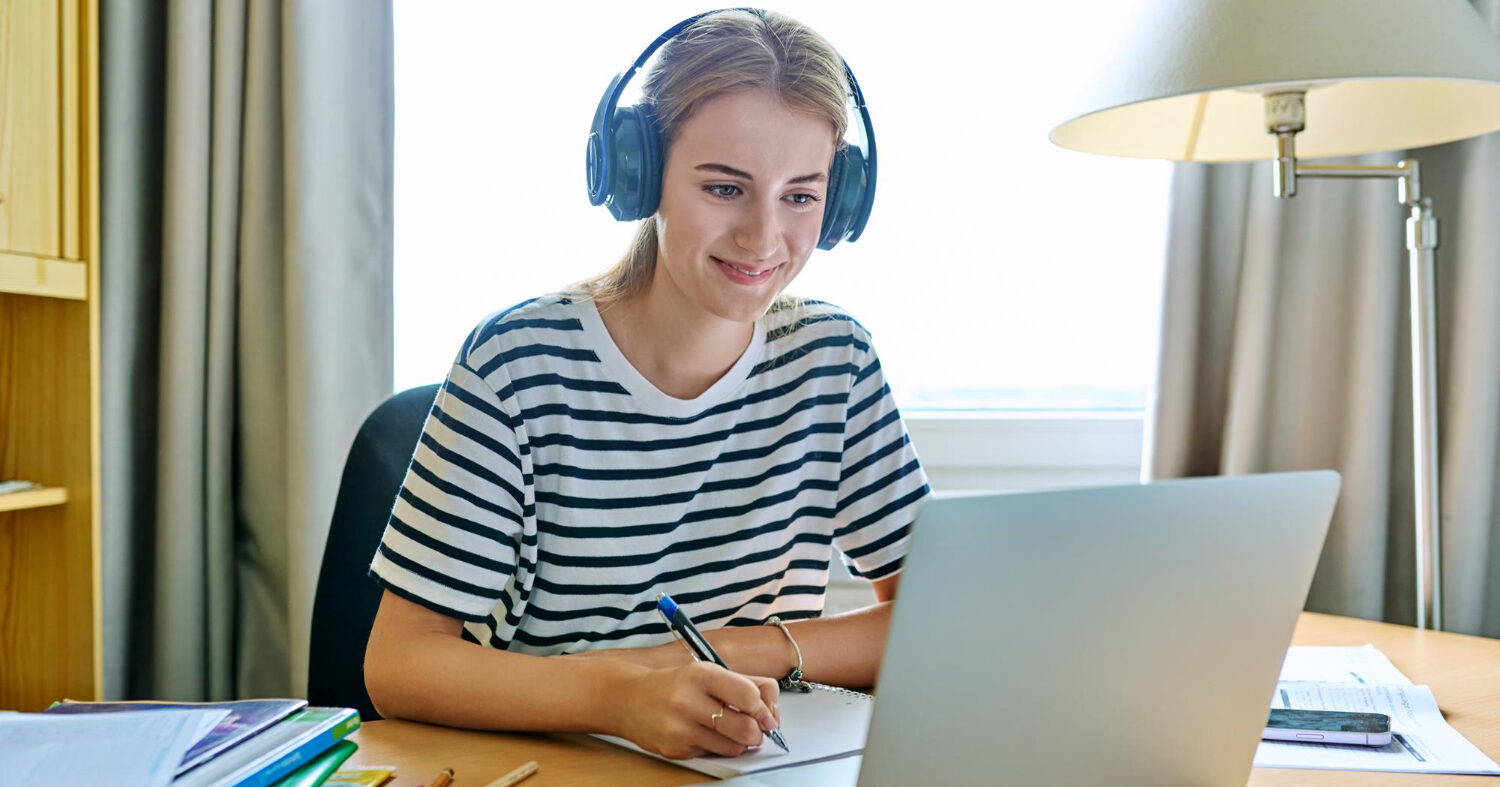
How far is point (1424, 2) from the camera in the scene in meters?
1.12

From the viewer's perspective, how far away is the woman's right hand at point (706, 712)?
0.75 meters

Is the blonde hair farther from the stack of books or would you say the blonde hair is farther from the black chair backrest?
the stack of books

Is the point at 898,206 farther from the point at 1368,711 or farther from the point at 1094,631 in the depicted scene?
the point at 1094,631

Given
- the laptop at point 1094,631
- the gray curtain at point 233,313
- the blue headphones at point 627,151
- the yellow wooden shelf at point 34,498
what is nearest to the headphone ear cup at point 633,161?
the blue headphones at point 627,151

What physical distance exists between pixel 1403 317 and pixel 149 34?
6.11ft

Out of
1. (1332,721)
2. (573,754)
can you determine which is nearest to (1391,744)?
(1332,721)

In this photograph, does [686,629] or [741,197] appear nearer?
[686,629]

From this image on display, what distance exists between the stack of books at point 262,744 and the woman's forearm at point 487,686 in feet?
0.33

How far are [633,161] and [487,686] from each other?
0.45 meters

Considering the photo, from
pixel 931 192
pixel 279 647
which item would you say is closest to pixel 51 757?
pixel 279 647

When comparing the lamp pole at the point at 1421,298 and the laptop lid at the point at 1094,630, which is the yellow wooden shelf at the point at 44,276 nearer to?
the laptop lid at the point at 1094,630

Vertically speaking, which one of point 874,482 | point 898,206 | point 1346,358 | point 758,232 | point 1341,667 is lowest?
point 1341,667

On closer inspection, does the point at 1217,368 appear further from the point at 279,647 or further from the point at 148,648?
the point at 148,648

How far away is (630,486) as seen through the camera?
3.62 feet
